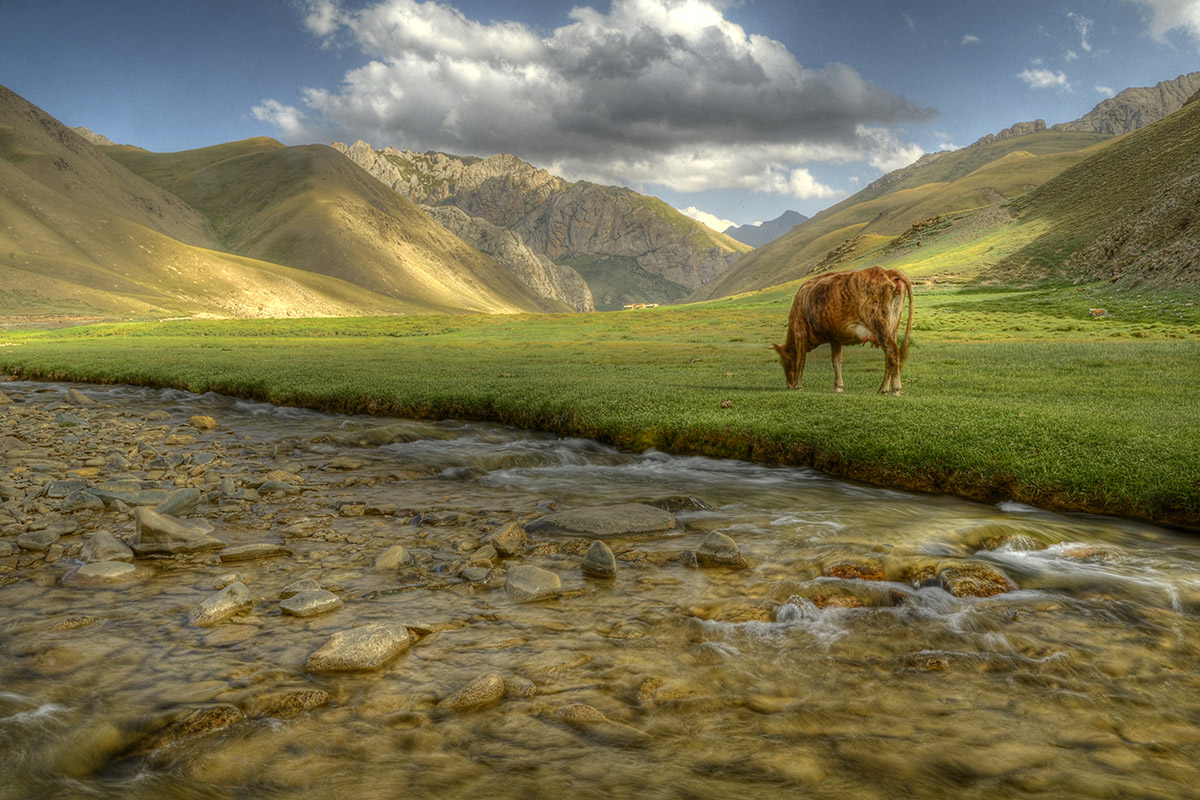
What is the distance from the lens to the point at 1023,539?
770 centimetres

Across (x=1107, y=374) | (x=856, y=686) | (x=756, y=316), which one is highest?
(x=756, y=316)

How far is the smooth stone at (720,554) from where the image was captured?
710 cm

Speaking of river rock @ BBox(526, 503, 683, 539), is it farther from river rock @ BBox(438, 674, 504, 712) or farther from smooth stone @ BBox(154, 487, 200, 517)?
smooth stone @ BBox(154, 487, 200, 517)

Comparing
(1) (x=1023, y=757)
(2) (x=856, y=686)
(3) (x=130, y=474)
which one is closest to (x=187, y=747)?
(2) (x=856, y=686)

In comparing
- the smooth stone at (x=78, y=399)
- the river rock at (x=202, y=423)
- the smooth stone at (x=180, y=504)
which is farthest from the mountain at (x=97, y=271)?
the smooth stone at (x=180, y=504)

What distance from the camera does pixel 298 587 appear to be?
6.39 meters

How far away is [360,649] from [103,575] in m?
3.84

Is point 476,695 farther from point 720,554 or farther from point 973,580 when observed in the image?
point 973,580

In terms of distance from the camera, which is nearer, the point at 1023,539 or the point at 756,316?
the point at 1023,539

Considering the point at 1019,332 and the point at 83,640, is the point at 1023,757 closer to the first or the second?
the point at 83,640

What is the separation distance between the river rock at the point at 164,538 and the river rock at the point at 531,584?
4.01 metres

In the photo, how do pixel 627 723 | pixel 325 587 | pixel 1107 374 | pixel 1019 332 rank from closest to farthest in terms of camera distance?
pixel 627 723 < pixel 325 587 < pixel 1107 374 < pixel 1019 332

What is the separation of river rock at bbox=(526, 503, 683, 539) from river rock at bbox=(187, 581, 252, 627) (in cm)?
361

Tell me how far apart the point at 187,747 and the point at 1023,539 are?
9.05 m
